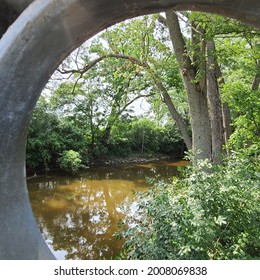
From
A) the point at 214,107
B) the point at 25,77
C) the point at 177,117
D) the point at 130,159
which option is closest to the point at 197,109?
the point at 214,107

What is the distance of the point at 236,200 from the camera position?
3.05 meters

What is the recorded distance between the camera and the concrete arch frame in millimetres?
1049

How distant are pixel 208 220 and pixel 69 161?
Answer: 40.9ft

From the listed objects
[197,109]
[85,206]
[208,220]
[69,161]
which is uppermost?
[197,109]

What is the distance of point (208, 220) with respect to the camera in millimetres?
2811

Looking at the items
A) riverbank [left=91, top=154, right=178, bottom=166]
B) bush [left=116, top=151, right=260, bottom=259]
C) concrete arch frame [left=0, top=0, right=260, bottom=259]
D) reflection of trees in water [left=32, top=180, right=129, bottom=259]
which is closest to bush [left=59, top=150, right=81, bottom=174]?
reflection of trees in water [left=32, top=180, right=129, bottom=259]

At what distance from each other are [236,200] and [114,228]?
17.7 ft

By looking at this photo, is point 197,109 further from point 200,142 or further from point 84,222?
point 84,222

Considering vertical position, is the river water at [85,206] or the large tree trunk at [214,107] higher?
the large tree trunk at [214,107]

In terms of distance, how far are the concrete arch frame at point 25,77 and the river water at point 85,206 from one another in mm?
3324

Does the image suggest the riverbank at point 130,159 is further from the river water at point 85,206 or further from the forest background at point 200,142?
the forest background at point 200,142

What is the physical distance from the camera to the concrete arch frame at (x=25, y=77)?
3.44ft

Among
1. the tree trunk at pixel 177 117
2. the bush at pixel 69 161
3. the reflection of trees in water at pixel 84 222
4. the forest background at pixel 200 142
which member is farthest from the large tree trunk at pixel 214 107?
the bush at pixel 69 161

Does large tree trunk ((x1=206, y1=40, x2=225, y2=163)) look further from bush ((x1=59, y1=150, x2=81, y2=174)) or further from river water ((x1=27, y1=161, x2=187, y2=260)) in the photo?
bush ((x1=59, y1=150, x2=81, y2=174))
